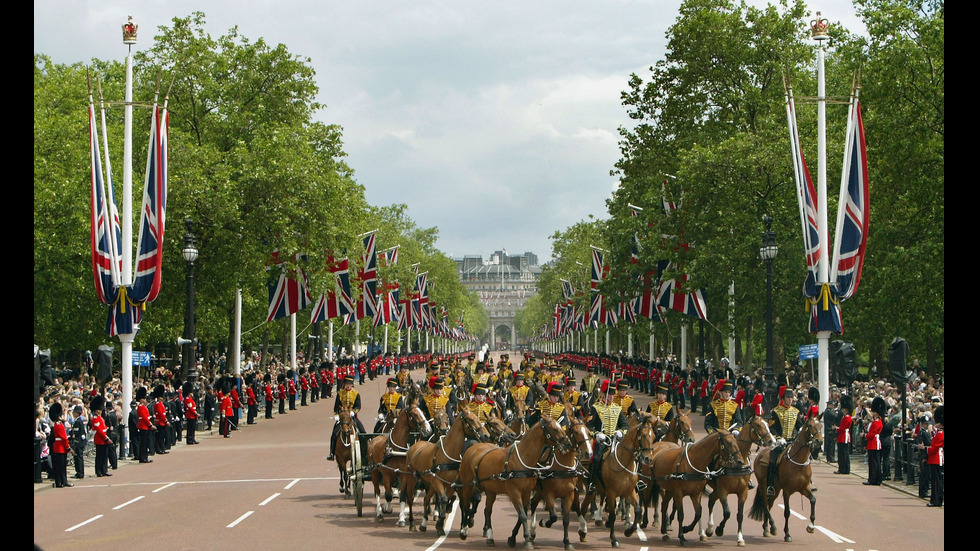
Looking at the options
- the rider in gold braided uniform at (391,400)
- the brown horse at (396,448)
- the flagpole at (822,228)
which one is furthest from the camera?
the flagpole at (822,228)

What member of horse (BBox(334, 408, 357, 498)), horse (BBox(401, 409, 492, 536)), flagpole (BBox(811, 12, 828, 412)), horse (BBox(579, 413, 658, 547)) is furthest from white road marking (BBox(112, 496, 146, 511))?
flagpole (BBox(811, 12, 828, 412))

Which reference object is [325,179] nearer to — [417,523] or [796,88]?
[796,88]

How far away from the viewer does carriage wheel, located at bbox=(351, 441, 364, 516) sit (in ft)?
62.9

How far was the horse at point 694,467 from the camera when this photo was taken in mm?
16328

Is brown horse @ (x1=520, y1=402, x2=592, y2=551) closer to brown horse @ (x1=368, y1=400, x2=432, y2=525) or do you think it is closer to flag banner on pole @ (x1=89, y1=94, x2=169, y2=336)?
brown horse @ (x1=368, y1=400, x2=432, y2=525)

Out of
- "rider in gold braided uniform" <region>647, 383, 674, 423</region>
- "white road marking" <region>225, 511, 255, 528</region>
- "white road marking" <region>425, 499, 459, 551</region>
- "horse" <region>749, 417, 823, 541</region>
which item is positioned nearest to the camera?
"white road marking" <region>425, 499, 459, 551</region>

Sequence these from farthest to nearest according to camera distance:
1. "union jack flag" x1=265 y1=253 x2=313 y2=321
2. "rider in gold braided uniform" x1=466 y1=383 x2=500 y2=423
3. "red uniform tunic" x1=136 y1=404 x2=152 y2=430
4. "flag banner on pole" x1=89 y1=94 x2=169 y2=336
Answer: "union jack flag" x1=265 y1=253 x2=313 y2=321, "flag banner on pole" x1=89 y1=94 x2=169 y2=336, "red uniform tunic" x1=136 y1=404 x2=152 y2=430, "rider in gold braided uniform" x1=466 y1=383 x2=500 y2=423

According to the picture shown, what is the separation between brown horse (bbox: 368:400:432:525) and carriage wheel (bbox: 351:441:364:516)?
27cm

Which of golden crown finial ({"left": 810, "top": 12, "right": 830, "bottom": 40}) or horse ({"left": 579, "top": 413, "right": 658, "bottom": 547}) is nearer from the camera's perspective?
horse ({"left": 579, "top": 413, "right": 658, "bottom": 547})

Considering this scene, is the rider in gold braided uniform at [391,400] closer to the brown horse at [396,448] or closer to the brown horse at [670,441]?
the brown horse at [396,448]

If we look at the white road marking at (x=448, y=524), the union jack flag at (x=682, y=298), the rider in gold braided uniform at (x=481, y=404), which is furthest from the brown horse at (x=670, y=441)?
the union jack flag at (x=682, y=298)

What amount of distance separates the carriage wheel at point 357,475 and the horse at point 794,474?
657 centimetres
